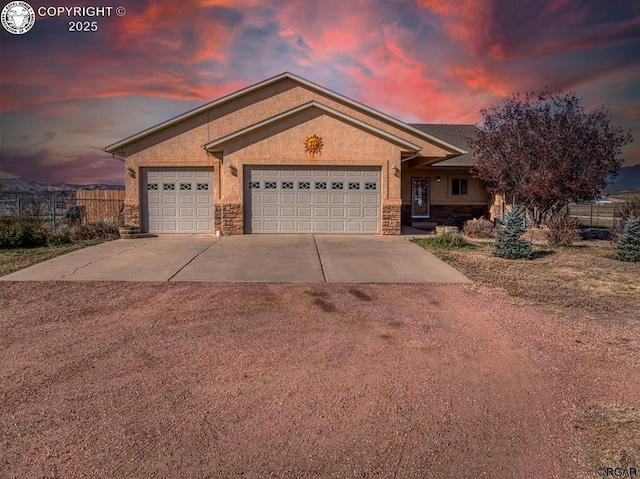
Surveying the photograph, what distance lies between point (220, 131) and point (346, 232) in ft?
24.6

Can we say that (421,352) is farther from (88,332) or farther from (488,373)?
(88,332)

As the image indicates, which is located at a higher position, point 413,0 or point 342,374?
point 413,0

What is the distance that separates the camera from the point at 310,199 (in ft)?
57.9

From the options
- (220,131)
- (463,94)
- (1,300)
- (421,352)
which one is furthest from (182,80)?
(421,352)

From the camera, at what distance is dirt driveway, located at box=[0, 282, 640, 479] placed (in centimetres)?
331

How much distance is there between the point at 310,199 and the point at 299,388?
44.6 ft

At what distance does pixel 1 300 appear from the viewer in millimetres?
7941

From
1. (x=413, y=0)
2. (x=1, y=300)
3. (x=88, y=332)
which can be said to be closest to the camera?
(x=88, y=332)

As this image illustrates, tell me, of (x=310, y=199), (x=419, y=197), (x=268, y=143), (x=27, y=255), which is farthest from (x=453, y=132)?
(x=27, y=255)

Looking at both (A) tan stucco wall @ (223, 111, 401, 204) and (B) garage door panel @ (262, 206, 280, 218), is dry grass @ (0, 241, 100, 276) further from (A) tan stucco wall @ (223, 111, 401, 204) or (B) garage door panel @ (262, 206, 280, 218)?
(B) garage door panel @ (262, 206, 280, 218)

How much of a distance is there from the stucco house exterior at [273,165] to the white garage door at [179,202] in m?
0.04

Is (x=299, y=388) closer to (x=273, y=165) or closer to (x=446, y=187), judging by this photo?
(x=273, y=165)

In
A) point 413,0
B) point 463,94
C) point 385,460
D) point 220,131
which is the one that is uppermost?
point 413,0

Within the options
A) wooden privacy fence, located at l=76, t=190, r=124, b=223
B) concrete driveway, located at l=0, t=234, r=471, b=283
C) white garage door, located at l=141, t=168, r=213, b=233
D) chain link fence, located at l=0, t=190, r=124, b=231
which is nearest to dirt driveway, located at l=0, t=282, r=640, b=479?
concrete driveway, located at l=0, t=234, r=471, b=283
